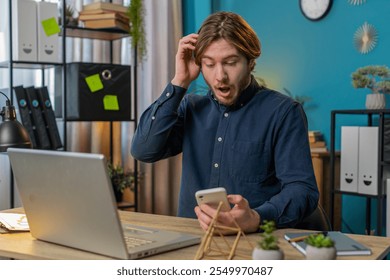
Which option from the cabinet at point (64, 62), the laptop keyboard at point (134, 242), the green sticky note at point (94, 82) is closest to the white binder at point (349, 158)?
the cabinet at point (64, 62)

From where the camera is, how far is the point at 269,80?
13.8ft

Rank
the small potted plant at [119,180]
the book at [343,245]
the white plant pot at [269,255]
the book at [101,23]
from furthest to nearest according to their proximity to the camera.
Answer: the small potted plant at [119,180] → the book at [101,23] → the book at [343,245] → the white plant pot at [269,255]

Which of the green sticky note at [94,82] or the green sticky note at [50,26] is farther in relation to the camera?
the green sticky note at [94,82]

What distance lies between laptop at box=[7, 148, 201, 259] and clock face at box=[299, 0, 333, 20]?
2.86 metres

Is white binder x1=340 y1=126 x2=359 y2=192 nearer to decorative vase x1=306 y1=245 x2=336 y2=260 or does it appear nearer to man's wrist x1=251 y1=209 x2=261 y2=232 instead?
man's wrist x1=251 y1=209 x2=261 y2=232

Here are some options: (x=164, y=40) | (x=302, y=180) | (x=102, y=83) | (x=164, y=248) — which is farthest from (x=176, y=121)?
(x=164, y=40)

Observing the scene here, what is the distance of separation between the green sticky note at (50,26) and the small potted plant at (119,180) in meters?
0.97

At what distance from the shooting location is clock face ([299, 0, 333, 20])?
389 centimetres

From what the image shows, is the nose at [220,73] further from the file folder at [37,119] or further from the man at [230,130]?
the file folder at [37,119]

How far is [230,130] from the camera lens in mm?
1891

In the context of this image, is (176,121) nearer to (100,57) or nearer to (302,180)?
(302,180)

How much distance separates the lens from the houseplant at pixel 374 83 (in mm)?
3463

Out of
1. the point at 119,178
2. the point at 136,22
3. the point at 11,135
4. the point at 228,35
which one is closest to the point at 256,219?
the point at 228,35

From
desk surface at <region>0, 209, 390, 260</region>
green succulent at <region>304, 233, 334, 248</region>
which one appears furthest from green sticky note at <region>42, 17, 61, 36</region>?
green succulent at <region>304, 233, 334, 248</region>
